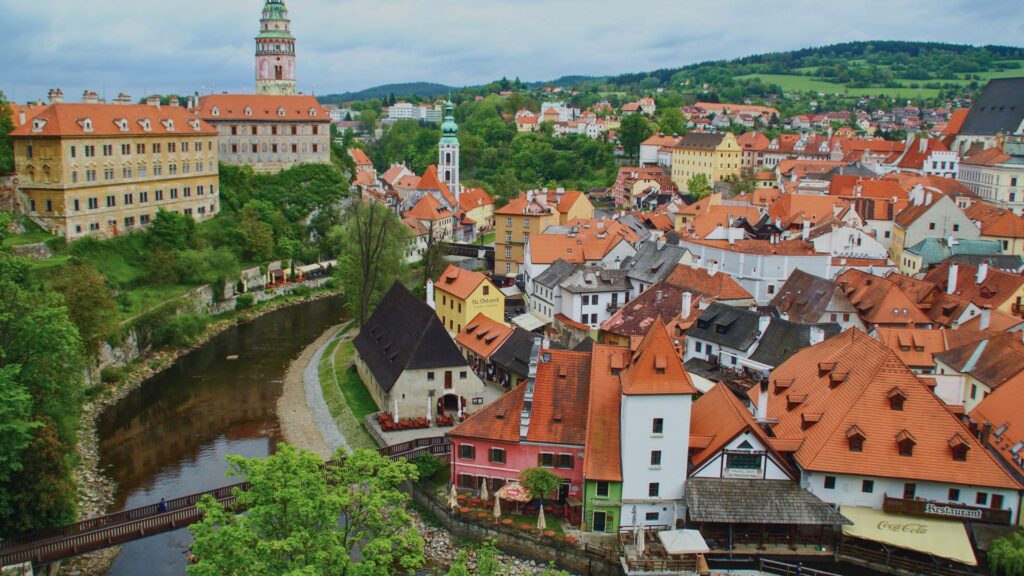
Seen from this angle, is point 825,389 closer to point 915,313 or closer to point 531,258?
point 915,313

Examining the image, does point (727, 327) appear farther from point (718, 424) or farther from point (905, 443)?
point (905, 443)

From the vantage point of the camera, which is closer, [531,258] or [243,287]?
[531,258]

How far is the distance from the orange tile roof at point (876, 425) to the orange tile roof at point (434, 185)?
253 feet

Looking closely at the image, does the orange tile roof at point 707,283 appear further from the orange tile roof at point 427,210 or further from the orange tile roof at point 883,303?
the orange tile roof at point 427,210

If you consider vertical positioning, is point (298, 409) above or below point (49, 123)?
below

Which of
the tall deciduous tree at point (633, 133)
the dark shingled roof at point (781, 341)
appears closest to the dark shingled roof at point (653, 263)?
the dark shingled roof at point (781, 341)

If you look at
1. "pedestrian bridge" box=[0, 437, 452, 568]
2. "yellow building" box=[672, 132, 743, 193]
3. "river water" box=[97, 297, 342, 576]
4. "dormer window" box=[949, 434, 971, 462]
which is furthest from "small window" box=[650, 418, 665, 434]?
"yellow building" box=[672, 132, 743, 193]

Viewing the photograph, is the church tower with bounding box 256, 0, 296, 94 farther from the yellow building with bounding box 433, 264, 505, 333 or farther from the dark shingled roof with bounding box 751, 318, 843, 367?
the dark shingled roof with bounding box 751, 318, 843, 367

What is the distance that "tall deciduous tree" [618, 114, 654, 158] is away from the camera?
134250 mm

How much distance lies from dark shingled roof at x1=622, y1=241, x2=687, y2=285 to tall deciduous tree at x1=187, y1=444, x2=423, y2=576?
106 ft

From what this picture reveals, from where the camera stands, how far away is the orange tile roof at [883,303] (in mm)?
46625

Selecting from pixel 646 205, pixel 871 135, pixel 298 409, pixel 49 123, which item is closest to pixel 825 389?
pixel 298 409

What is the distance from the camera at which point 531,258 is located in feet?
194

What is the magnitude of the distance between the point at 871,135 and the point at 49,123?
139 m
